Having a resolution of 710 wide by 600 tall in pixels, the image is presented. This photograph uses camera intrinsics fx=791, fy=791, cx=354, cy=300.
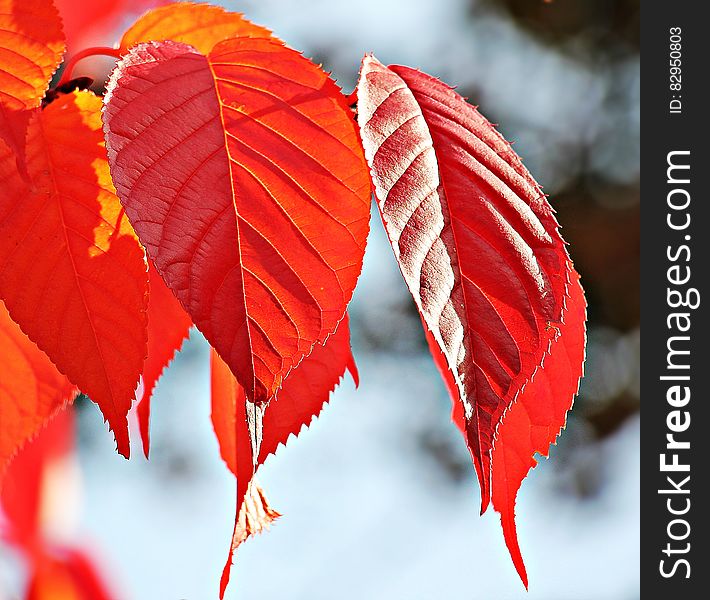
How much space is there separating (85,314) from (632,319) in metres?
1.54

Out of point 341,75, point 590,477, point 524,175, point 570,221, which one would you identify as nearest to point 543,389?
point 524,175

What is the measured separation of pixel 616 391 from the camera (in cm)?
165

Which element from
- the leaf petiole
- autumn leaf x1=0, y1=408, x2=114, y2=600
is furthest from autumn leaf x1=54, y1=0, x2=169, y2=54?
the leaf petiole

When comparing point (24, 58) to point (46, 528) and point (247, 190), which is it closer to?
point (247, 190)

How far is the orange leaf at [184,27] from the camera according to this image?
0.21 m

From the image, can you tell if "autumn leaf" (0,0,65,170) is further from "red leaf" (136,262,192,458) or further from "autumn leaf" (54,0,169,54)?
"autumn leaf" (54,0,169,54)

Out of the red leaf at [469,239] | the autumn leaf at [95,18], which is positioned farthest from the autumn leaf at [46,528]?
the red leaf at [469,239]

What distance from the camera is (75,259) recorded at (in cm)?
19

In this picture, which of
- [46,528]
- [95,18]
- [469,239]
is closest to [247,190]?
[469,239]

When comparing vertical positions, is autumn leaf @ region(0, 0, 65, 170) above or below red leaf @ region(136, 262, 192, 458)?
above

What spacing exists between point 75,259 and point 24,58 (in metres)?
0.05

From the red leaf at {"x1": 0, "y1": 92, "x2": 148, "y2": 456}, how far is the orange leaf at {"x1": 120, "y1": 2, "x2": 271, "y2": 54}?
0.03 metres

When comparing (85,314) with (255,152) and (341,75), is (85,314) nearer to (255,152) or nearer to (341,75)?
(255,152)

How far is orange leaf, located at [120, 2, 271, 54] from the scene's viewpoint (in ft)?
0.69
